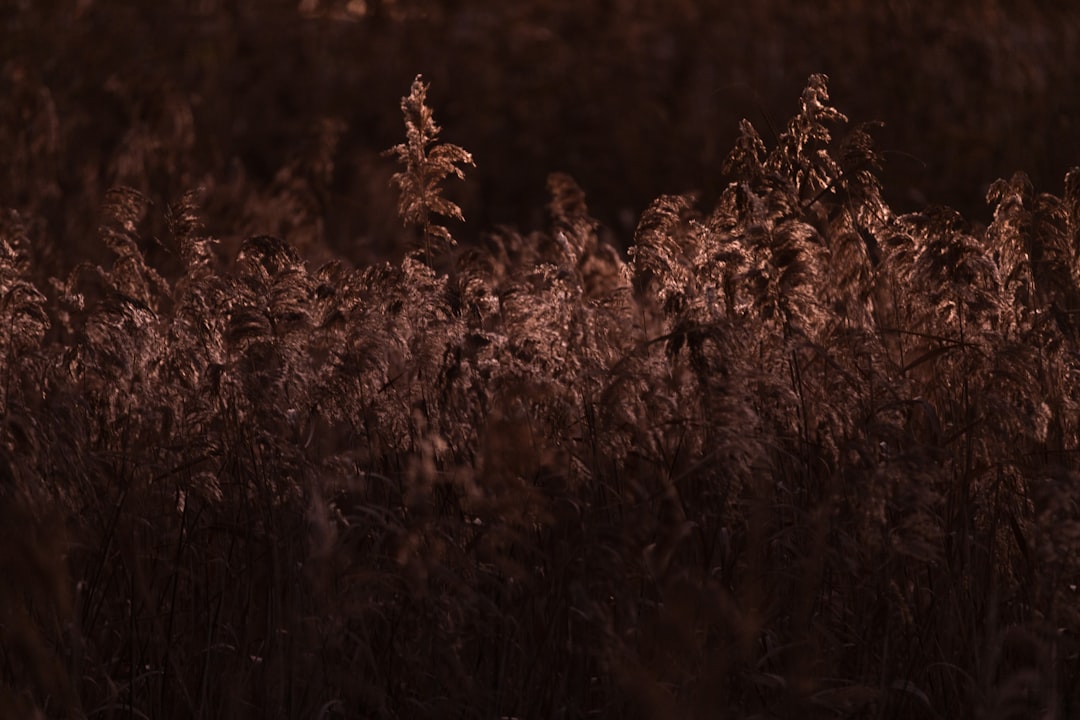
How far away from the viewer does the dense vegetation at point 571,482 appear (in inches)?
115

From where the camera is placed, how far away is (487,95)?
12672mm

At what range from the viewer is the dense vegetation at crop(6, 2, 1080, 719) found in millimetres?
2914

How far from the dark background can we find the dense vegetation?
4017 mm

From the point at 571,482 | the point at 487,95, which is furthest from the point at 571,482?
the point at 487,95

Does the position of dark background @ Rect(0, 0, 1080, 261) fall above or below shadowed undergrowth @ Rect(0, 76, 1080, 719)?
above

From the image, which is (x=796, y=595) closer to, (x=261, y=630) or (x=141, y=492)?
(x=261, y=630)

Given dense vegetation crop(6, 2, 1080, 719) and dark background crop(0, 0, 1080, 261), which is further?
dark background crop(0, 0, 1080, 261)

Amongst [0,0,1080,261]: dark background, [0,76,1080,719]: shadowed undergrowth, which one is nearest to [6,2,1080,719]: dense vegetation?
[0,76,1080,719]: shadowed undergrowth

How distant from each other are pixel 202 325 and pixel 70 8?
29.8 ft

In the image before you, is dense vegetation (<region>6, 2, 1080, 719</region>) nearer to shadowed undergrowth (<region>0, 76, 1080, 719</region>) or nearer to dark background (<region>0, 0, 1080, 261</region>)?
shadowed undergrowth (<region>0, 76, 1080, 719</region>)

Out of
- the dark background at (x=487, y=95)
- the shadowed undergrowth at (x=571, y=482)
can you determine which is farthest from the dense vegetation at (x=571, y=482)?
the dark background at (x=487, y=95)

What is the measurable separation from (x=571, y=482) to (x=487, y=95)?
971cm

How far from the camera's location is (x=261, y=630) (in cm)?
343

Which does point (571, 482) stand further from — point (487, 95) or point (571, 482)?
point (487, 95)
